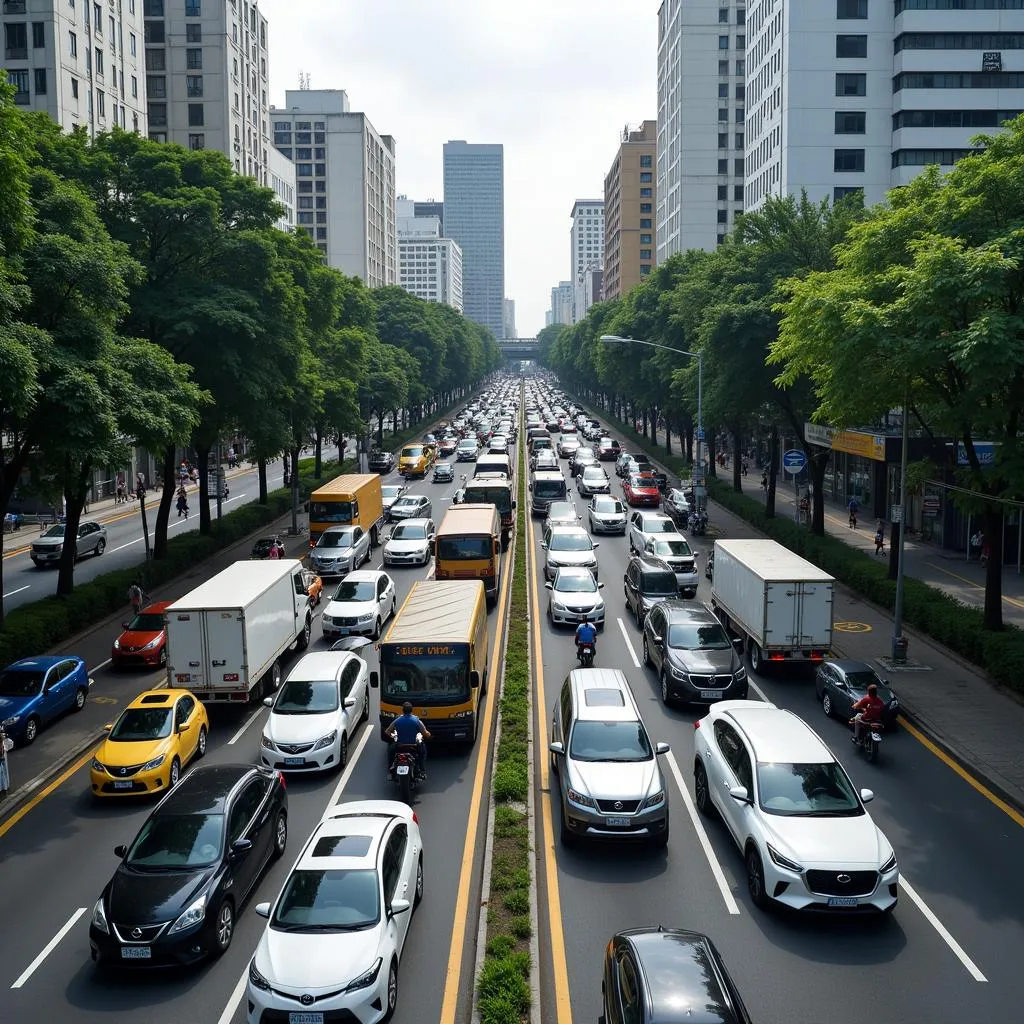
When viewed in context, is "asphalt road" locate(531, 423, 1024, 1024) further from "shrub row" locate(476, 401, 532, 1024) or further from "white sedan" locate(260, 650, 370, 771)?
"white sedan" locate(260, 650, 370, 771)

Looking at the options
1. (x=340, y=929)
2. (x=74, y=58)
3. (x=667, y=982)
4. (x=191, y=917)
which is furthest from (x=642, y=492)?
(x=74, y=58)

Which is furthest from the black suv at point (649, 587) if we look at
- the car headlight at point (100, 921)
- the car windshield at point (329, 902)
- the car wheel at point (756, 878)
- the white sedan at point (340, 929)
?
the car headlight at point (100, 921)

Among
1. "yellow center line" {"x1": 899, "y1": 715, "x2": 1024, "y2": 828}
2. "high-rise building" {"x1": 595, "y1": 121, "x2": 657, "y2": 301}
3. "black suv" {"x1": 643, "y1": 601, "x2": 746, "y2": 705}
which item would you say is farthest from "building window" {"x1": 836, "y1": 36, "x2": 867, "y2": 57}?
"high-rise building" {"x1": 595, "y1": 121, "x2": 657, "y2": 301}

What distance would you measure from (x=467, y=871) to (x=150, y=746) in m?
7.15

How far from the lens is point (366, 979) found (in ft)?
35.4

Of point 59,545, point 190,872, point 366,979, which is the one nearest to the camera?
point 366,979

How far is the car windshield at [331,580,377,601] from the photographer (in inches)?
1204

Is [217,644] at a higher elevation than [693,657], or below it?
higher

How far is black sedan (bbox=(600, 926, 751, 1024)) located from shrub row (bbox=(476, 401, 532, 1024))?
126 cm

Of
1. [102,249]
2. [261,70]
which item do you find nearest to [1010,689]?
[102,249]

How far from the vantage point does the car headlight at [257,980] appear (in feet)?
35.0

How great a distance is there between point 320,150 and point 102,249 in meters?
133

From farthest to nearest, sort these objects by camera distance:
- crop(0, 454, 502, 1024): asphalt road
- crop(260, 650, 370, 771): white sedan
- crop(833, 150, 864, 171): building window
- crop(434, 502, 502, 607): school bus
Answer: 1. crop(833, 150, 864, 171): building window
2. crop(434, 502, 502, 607): school bus
3. crop(260, 650, 370, 771): white sedan
4. crop(0, 454, 502, 1024): asphalt road

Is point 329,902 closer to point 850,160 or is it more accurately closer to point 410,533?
point 410,533
